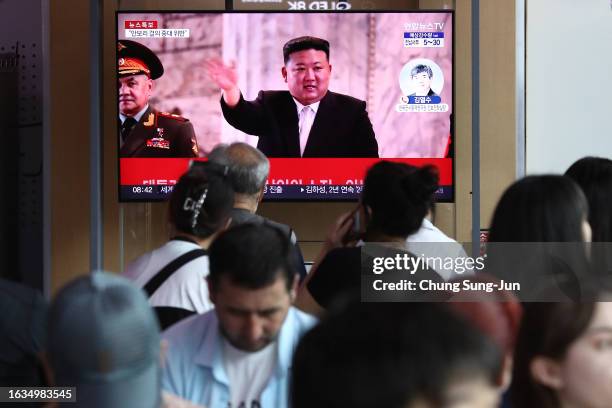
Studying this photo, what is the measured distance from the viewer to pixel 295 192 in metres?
5.06

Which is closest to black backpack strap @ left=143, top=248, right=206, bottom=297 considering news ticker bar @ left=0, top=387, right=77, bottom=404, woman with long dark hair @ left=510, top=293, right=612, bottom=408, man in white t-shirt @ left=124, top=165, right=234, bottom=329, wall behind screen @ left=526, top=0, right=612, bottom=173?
man in white t-shirt @ left=124, top=165, right=234, bottom=329

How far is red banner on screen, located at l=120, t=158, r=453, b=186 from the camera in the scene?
16.4 ft

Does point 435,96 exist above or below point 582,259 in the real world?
above

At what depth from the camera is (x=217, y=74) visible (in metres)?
4.98

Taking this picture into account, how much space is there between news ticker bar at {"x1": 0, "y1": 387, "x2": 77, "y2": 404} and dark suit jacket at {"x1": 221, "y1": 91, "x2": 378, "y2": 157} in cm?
367

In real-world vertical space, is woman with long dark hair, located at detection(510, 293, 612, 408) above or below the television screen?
below

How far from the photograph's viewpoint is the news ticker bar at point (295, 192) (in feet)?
16.4

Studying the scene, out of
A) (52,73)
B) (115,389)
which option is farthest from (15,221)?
(115,389)

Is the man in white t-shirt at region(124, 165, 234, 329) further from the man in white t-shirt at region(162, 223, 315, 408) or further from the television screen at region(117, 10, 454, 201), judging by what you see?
the television screen at region(117, 10, 454, 201)

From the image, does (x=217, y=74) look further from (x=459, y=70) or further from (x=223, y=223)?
(x=223, y=223)

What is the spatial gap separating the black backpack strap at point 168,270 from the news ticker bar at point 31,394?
76 cm

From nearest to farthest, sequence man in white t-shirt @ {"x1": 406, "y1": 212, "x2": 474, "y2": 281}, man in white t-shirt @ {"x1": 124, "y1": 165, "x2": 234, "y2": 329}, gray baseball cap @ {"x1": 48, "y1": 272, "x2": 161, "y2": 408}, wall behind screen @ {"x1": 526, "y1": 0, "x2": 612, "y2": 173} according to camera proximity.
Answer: gray baseball cap @ {"x1": 48, "y1": 272, "x2": 161, "y2": 408}, man in white t-shirt @ {"x1": 124, "y1": 165, "x2": 234, "y2": 329}, man in white t-shirt @ {"x1": 406, "y1": 212, "x2": 474, "y2": 281}, wall behind screen @ {"x1": 526, "y1": 0, "x2": 612, "y2": 173}

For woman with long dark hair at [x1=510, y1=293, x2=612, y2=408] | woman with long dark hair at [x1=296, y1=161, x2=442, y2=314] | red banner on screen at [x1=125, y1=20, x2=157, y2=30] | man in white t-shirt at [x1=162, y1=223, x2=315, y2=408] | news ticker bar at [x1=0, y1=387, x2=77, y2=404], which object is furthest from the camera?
red banner on screen at [x1=125, y1=20, x2=157, y2=30]

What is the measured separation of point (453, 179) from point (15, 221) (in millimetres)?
2754
